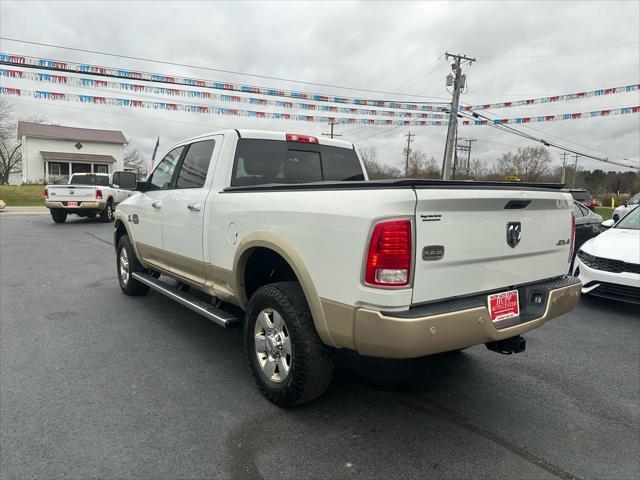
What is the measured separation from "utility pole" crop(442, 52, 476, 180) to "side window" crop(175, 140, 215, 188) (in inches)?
792

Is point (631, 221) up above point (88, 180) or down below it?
below

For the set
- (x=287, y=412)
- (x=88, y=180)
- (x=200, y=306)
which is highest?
(x=88, y=180)

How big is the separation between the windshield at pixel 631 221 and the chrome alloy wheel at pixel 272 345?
590 cm

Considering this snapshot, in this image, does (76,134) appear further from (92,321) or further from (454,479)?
(454,479)

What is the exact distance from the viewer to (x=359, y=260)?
2264mm

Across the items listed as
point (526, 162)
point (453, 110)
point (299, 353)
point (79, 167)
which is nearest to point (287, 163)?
point (299, 353)

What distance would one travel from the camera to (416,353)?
7.38ft

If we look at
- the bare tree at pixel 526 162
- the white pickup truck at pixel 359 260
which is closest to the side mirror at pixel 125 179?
the white pickup truck at pixel 359 260

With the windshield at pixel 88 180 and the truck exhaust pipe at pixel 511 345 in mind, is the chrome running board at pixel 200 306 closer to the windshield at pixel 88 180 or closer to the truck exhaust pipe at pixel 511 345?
the truck exhaust pipe at pixel 511 345

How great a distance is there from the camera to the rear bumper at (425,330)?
2.19 m

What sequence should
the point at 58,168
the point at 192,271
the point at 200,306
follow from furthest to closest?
the point at 58,168, the point at 192,271, the point at 200,306

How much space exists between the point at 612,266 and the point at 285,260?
4.66m

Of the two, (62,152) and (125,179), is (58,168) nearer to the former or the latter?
(62,152)

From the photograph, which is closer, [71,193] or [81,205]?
[71,193]
